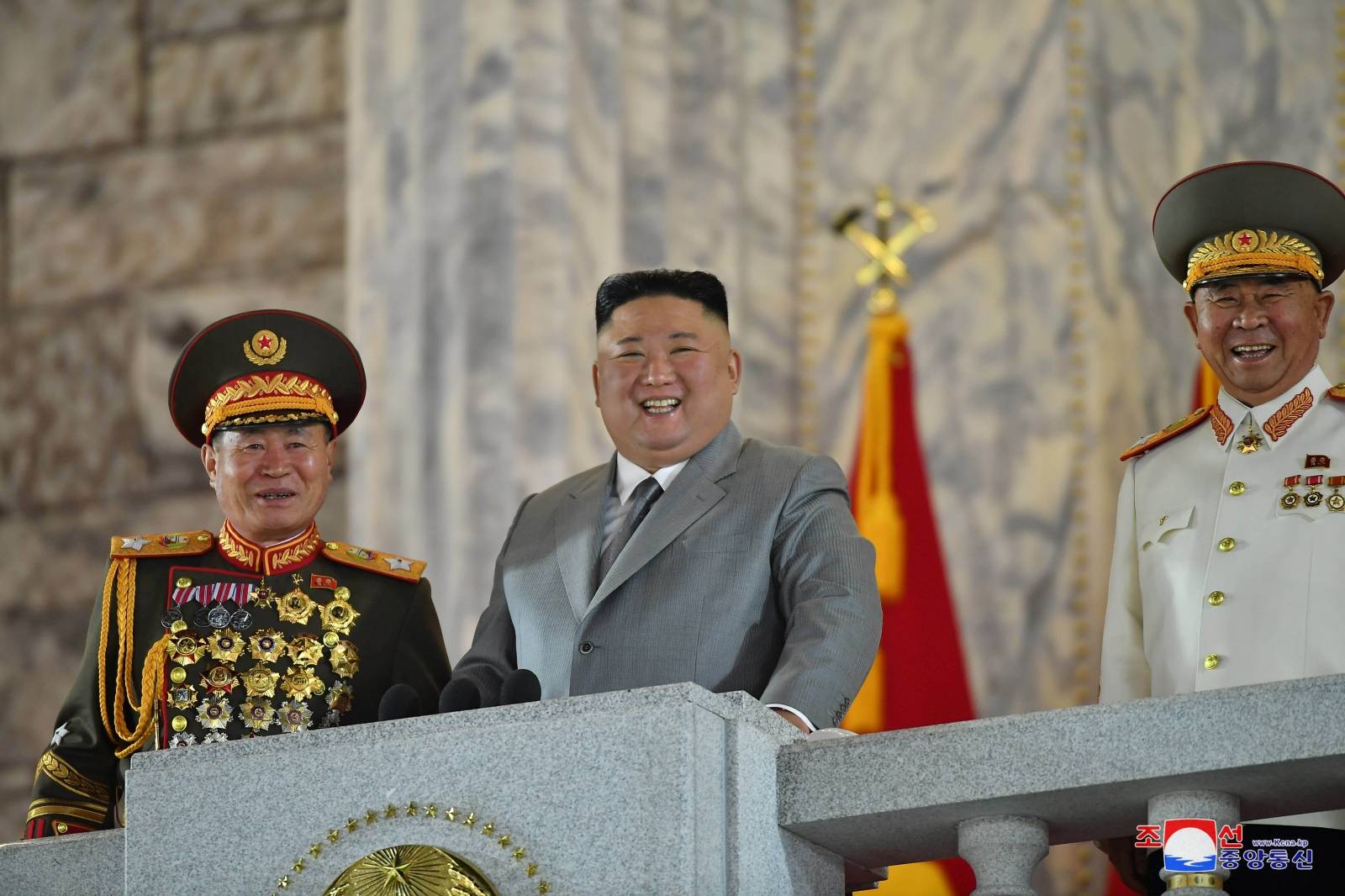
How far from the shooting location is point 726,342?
11.4ft

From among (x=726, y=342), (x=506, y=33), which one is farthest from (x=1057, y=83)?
(x=726, y=342)

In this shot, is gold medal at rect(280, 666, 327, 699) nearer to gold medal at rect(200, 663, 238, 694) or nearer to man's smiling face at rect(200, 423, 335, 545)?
gold medal at rect(200, 663, 238, 694)

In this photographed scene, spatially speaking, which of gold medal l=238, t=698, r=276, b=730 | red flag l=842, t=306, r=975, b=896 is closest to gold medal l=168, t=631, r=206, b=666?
gold medal l=238, t=698, r=276, b=730

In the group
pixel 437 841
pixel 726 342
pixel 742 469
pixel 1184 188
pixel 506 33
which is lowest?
pixel 437 841

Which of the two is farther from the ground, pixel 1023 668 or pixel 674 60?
pixel 674 60

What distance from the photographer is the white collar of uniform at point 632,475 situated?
11.1ft

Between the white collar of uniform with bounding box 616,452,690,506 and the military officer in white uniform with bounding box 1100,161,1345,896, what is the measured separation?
26.9 inches

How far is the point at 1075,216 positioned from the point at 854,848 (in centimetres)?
298

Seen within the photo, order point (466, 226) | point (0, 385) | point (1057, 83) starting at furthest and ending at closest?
1. point (0, 385)
2. point (1057, 83)
3. point (466, 226)

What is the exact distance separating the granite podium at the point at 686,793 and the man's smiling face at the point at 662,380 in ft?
2.05

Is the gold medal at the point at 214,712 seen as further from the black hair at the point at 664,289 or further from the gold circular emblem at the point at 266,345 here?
the black hair at the point at 664,289

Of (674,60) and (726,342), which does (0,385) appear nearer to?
(674,60)

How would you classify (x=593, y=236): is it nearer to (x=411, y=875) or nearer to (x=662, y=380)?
(x=662, y=380)

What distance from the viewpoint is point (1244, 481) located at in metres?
3.48
